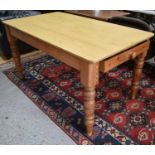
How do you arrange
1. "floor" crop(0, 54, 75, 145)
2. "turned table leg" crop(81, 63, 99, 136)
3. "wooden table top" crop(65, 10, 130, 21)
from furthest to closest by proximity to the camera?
"wooden table top" crop(65, 10, 130, 21)
"floor" crop(0, 54, 75, 145)
"turned table leg" crop(81, 63, 99, 136)

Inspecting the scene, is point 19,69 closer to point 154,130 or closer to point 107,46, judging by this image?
point 107,46

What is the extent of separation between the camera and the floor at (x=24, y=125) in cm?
142

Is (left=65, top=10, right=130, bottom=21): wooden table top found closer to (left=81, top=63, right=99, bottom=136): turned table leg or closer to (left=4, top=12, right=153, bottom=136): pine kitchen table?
(left=4, top=12, right=153, bottom=136): pine kitchen table

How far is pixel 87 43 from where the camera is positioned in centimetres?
127

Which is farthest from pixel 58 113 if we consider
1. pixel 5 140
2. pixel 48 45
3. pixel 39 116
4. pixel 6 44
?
pixel 6 44

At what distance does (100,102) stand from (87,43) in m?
0.69

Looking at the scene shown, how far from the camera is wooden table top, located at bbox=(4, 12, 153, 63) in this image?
1.17 meters

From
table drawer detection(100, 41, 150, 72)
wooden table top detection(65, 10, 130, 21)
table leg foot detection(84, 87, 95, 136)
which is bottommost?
table leg foot detection(84, 87, 95, 136)

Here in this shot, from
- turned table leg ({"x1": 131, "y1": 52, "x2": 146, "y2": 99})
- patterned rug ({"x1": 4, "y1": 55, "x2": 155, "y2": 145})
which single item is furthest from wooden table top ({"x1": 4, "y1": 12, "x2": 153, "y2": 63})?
patterned rug ({"x1": 4, "y1": 55, "x2": 155, "y2": 145})

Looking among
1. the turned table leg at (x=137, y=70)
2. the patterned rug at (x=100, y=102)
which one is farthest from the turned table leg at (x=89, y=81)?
the turned table leg at (x=137, y=70)

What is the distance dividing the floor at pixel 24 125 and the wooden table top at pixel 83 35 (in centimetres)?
67

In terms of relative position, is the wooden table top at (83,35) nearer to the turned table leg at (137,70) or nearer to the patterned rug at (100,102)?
the turned table leg at (137,70)

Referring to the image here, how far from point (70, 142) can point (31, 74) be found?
1.12 m

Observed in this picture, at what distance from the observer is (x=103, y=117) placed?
5.25 feet
